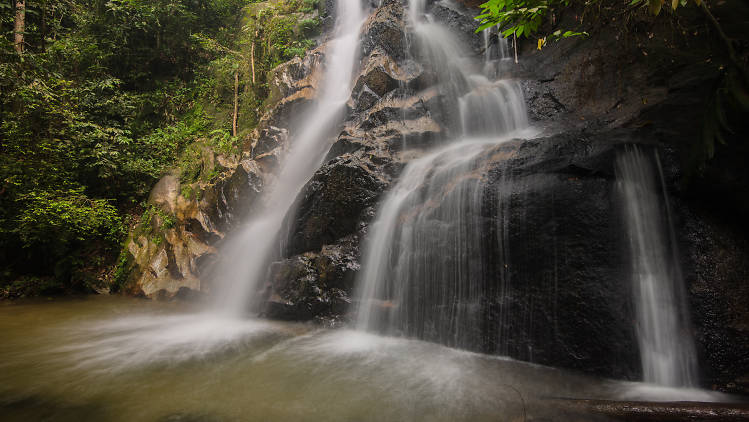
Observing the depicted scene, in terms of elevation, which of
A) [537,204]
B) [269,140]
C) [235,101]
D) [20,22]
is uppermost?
[20,22]

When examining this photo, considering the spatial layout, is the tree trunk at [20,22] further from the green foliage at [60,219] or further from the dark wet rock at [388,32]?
the dark wet rock at [388,32]

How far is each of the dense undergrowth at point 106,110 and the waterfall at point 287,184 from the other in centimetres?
213

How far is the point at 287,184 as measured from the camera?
7734mm

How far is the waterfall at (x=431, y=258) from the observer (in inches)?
142

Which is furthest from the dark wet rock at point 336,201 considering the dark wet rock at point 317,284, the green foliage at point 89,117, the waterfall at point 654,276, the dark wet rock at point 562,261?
the green foliage at point 89,117

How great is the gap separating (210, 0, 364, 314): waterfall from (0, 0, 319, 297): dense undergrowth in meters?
2.13

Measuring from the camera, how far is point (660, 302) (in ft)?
9.02

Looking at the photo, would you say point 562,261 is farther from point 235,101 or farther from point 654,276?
point 235,101

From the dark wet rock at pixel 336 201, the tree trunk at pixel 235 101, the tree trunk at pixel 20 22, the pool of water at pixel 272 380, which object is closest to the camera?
the pool of water at pixel 272 380

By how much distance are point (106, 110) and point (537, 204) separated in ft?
41.7

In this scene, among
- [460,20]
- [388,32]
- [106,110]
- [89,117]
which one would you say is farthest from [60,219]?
[460,20]

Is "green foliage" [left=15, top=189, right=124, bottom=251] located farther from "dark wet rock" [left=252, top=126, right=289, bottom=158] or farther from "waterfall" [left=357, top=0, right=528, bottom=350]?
"waterfall" [left=357, top=0, right=528, bottom=350]

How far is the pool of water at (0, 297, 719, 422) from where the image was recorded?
2.21 meters

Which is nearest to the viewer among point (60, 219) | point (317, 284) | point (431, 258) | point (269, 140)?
point (431, 258)
